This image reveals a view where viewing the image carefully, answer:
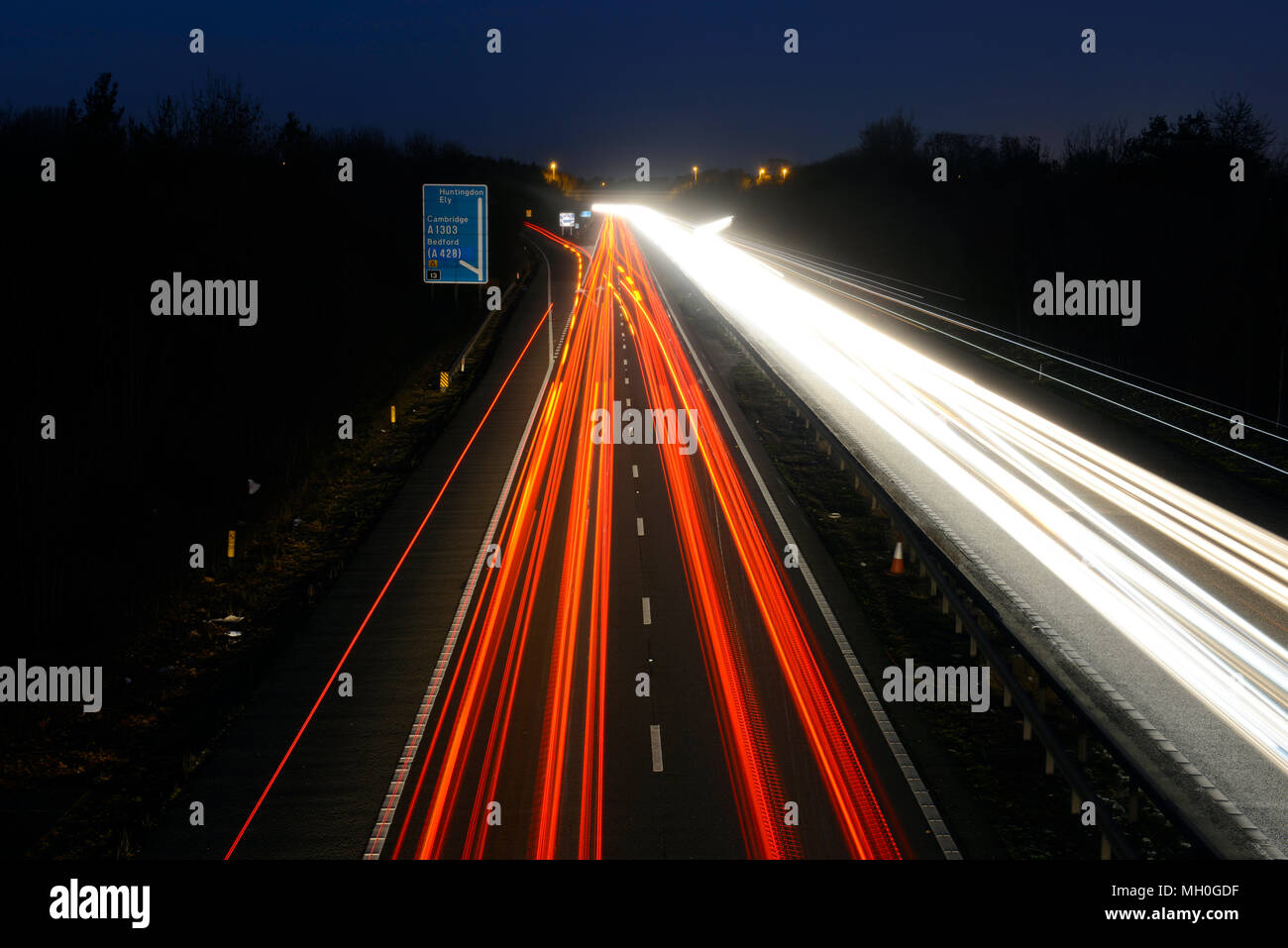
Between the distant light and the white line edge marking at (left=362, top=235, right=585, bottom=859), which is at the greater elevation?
the distant light

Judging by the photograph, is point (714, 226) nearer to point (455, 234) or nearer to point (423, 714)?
point (455, 234)

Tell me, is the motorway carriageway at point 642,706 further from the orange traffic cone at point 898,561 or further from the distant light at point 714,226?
the distant light at point 714,226

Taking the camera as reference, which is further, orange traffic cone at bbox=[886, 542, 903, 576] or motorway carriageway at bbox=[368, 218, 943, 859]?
orange traffic cone at bbox=[886, 542, 903, 576]

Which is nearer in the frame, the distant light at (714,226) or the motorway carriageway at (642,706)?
the motorway carriageway at (642,706)

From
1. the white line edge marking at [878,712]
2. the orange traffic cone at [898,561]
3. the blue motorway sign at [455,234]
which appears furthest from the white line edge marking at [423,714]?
the blue motorway sign at [455,234]

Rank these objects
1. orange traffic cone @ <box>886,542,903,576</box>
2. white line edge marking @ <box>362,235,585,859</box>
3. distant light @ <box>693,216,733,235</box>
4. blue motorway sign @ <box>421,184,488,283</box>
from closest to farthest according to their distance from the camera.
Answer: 1. white line edge marking @ <box>362,235,585,859</box>
2. orange traffic cone @ <box>886,542,903,576</box>
3. blue motorway sign @ <box>421,184,488,283</box>
4. distant light @ <box>693,216,733,235</box>

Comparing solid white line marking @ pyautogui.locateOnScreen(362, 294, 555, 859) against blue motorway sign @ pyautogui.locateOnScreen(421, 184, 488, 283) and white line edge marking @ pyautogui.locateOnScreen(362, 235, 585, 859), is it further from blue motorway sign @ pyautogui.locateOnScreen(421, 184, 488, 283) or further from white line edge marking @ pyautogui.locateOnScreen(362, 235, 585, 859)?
blue motorway sign @ pyautogui.locateOnScreen(421, 184, 488, 283)

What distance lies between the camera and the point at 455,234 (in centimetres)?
3434

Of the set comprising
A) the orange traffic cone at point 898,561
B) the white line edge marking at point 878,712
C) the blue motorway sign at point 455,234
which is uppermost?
the blue motorway sign at point 455,234

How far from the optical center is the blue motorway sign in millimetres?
34125

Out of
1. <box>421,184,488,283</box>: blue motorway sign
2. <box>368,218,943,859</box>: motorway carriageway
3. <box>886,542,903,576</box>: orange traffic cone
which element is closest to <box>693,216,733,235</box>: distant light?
<box>421,184,488,283</box>: blue motorway sign

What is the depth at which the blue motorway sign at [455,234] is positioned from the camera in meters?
34.1

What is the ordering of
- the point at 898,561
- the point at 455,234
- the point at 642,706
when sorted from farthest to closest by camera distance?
1. the point at 455,234
2. the point at 898,561
3. the point at 642,706

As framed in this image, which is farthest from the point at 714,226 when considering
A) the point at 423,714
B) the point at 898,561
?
the point at 423,714
